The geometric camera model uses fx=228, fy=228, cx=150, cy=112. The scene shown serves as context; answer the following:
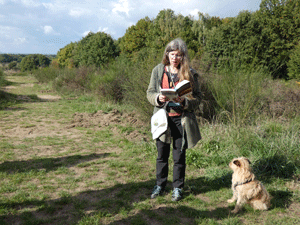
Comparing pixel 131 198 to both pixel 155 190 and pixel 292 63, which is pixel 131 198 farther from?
pixel 292 63

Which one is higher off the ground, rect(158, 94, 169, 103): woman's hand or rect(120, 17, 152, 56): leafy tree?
rect(120, 17, 152, 56): leafy tree

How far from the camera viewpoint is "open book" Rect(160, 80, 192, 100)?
2.57 m

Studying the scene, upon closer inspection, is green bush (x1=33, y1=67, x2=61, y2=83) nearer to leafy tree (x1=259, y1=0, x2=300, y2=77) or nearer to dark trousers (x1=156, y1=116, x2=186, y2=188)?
leafy tree (x1=259, y1=0, x2=300, y2=77)

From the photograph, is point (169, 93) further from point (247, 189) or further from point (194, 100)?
point (247, 189)

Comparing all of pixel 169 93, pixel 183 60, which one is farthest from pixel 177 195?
pixel 183 60

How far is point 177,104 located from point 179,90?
391 millimetres

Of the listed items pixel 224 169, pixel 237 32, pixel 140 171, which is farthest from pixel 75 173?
pixel 237 32

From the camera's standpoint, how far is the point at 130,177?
4223 millimetres

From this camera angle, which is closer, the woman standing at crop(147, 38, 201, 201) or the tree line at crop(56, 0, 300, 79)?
the woman standing at crop(147, 38, 201, 201)

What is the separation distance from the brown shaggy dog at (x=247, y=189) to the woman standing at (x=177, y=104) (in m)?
0.69

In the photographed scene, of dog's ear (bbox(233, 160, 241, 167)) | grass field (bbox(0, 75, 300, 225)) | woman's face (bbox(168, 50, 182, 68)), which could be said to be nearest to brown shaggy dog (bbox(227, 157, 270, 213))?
dog's ear (bbox(233, 160, 241, 167))

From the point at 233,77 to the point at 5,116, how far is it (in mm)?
8900

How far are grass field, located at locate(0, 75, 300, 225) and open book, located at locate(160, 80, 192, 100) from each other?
5.23ft

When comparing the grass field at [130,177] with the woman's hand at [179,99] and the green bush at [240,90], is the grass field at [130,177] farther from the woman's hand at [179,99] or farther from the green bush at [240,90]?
the woman's hand at [179,99]
